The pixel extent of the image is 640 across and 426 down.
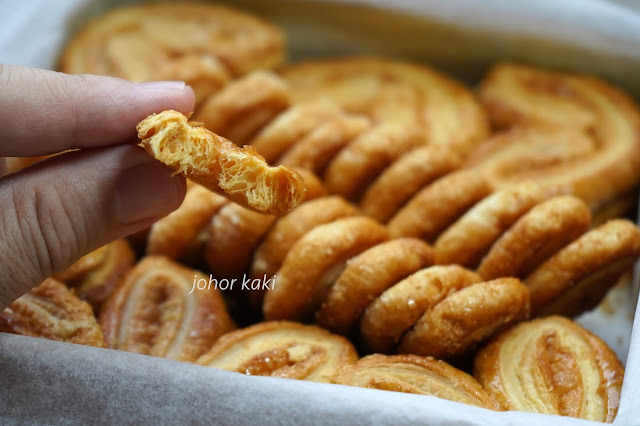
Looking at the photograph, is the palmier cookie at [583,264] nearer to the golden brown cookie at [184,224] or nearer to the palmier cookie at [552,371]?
the palmier cookie at [552,371]

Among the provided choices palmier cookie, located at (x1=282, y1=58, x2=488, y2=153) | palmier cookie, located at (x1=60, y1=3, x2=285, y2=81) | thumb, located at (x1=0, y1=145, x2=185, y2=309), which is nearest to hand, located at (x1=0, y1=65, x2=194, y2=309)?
thumb, located at (x1=0, y1=145, x2=185, y2=309)

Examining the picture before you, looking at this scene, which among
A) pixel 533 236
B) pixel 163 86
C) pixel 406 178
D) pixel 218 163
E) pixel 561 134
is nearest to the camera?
pixel 218 163

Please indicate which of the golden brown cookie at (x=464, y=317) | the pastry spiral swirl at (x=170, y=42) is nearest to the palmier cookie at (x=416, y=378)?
the golden brown cookie at (x=464, y=317)

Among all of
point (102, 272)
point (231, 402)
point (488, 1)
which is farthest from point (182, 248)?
point (488, 1)

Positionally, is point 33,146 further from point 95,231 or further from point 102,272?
point 102,272

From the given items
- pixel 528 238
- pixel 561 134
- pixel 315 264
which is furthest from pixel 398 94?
pixel 315 264

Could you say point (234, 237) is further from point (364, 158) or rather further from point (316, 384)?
point (316, 384)

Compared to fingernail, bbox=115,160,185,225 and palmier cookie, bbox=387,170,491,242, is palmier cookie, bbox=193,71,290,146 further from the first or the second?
fingernail, bbox=115,160,185,225
